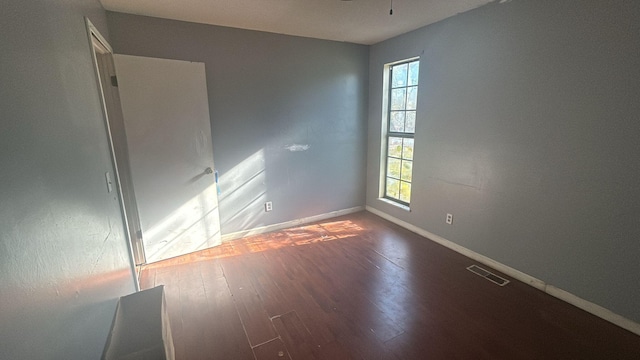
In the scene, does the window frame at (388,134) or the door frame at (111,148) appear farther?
the window frame at (388,134)

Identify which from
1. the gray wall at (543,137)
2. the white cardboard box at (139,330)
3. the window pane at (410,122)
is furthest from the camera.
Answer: the window pane at (410,122)

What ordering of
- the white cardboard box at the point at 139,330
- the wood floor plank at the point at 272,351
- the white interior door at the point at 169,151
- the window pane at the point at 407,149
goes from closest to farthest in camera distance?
the white cardboard box at the point at 139,330, the wood floor plank at the point at 272,351, the white interior door at the point at 169,151, the window pane at the point at 407,149

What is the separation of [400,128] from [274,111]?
1610 millimetres

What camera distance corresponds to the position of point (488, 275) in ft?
8.06

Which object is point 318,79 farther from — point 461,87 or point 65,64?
point 65,64

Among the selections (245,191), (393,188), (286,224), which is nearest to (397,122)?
(393,188)

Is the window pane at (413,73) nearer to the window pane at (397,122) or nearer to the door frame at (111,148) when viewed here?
the window pane at (397,122)

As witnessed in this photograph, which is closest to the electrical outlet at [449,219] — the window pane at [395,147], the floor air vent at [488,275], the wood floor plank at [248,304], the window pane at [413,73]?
the floor air vent at [488,275]

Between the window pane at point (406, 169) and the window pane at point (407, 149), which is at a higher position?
the window pane at point (407, 149)

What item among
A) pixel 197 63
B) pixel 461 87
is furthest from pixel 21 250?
pixel 461 87

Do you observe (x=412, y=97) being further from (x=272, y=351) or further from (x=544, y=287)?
(x=272, y=351)

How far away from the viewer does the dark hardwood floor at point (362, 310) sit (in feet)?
5.59

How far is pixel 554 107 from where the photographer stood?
204 centimetres

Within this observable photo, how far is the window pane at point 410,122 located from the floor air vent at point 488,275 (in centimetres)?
161
